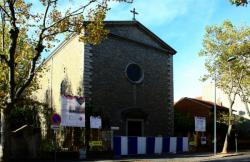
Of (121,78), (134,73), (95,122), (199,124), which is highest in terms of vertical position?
(134,73)

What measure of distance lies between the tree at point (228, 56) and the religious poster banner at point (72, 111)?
12569mm

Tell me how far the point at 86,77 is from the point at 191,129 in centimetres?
1197

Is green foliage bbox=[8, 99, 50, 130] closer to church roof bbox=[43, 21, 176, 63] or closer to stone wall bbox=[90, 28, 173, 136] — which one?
church roof bbox=[43, 21, 176, 63]

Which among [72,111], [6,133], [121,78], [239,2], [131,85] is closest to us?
[239,2]

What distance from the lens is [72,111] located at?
95.2 feet

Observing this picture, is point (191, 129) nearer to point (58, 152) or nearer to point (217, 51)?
point (217, 51)

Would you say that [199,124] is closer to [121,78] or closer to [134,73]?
[134,73]

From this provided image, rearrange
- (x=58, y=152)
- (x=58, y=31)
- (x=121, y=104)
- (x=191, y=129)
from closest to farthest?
1. (x=58, y=31)
2. (x=58, y=152)
3. (x=121, y=104)
4. (x=191, y=129)

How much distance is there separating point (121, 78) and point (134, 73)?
1.94 m

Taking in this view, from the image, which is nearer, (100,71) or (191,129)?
(100,71)

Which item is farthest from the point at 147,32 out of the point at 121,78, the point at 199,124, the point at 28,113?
the point at 28,113

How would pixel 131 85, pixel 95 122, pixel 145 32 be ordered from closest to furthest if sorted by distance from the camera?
pixel 95 122
pixel 131 85
pixel 145 32

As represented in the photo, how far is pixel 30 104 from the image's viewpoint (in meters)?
39.5

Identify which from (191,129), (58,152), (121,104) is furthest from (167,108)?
(58,152)
